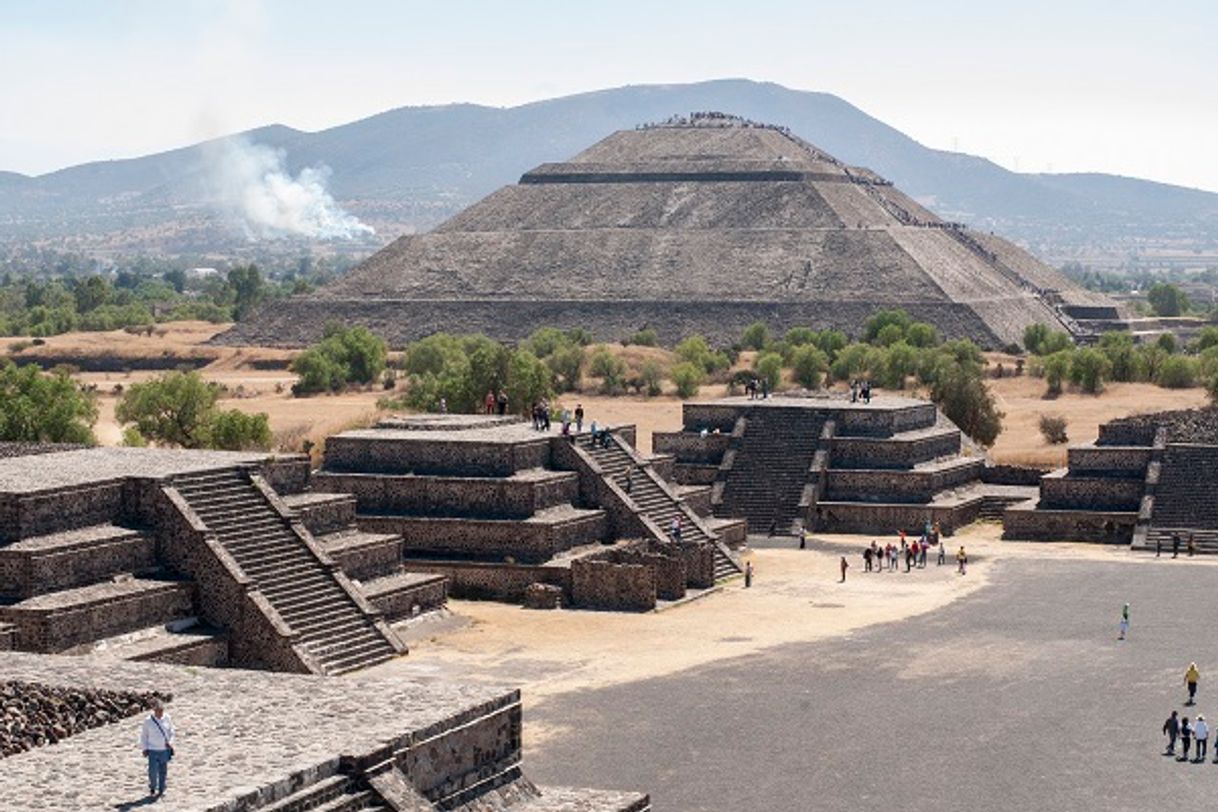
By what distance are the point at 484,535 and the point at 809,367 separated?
64097 millimetres

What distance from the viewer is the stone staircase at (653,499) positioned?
60.5 metres

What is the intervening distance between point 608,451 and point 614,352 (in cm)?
6997

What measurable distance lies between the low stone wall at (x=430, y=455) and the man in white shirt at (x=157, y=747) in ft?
106

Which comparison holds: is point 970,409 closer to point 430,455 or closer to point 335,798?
point 430,455

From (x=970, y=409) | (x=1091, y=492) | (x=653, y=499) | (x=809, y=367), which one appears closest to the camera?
(x=653, y=499)

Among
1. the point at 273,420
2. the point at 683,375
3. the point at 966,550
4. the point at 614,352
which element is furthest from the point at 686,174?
the point at 966,550

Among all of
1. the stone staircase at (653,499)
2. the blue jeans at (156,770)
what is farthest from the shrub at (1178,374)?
the blue jeans at (156,770)

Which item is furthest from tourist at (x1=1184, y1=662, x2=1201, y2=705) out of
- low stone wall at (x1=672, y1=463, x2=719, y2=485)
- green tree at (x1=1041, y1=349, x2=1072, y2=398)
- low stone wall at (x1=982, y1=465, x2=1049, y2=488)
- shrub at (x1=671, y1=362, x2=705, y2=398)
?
green tree at (x1=1041, y1=349, x2=1072, y2=398)

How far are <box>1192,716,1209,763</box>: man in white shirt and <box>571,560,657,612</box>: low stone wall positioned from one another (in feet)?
57.1

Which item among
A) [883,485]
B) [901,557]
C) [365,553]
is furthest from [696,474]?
[365,553]

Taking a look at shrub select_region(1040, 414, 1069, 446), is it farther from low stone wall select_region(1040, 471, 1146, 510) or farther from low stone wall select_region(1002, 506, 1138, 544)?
low stone wall select_region(1002, 506, 1138, 544)

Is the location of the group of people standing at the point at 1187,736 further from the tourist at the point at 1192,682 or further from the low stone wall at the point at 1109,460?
the low stone wall at the point at 1109,460

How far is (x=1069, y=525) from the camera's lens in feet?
226

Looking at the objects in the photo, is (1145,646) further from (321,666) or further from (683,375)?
(683,375)
